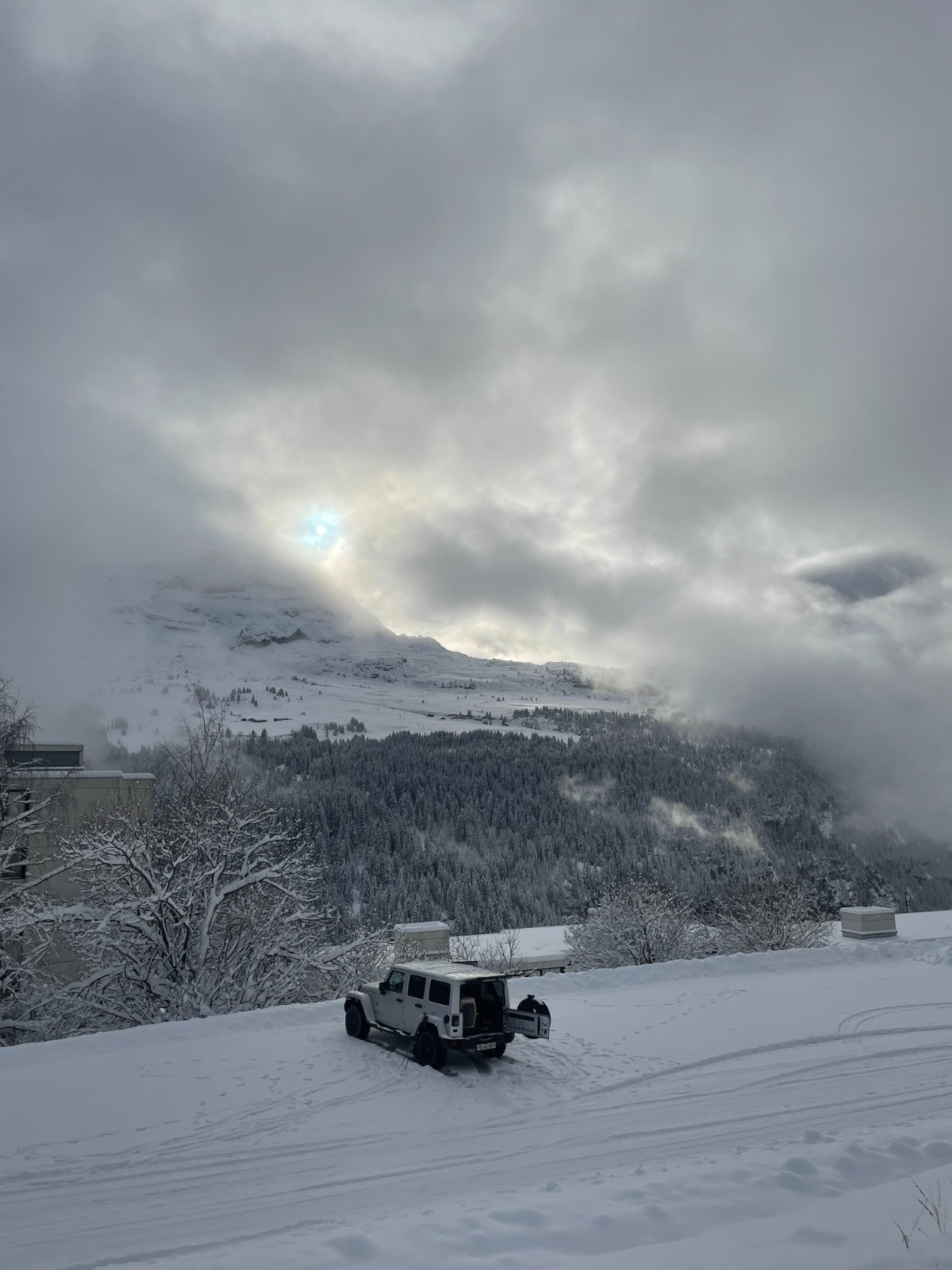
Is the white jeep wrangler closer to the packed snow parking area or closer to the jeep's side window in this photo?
the jeep's side window

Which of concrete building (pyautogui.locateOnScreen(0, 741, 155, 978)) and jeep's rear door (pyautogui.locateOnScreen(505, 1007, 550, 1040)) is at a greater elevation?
concrete building (pyautogui.locateOnScreen(0, 741, 155, 978))

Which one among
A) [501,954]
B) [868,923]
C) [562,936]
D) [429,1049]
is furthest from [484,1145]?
[562,936]

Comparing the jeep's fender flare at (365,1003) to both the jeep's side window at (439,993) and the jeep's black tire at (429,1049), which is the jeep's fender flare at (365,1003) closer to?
the jeep's black tire at (429,1049)

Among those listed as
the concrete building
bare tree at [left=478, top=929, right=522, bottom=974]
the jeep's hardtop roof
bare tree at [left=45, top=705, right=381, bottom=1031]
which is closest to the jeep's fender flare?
the jeep's hardtop roof

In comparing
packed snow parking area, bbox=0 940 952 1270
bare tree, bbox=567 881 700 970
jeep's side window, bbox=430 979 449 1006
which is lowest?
bare tree, bbox=567 881 700 970

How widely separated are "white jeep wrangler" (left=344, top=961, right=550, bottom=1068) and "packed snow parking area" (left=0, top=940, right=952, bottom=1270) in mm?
445

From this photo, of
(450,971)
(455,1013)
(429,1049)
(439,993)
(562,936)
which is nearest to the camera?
(455,1013)

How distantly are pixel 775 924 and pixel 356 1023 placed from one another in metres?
28.6

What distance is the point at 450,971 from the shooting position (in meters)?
13.5

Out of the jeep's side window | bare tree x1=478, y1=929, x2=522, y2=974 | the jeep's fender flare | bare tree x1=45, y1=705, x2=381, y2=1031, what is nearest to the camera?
the jeep's side window

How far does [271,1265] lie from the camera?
22.5ft

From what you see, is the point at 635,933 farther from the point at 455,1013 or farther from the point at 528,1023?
the point at 455,1013

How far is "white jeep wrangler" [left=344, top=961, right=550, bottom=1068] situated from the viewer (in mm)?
12750

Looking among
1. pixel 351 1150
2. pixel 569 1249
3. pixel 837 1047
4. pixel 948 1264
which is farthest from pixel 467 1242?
pixel 837 1047
